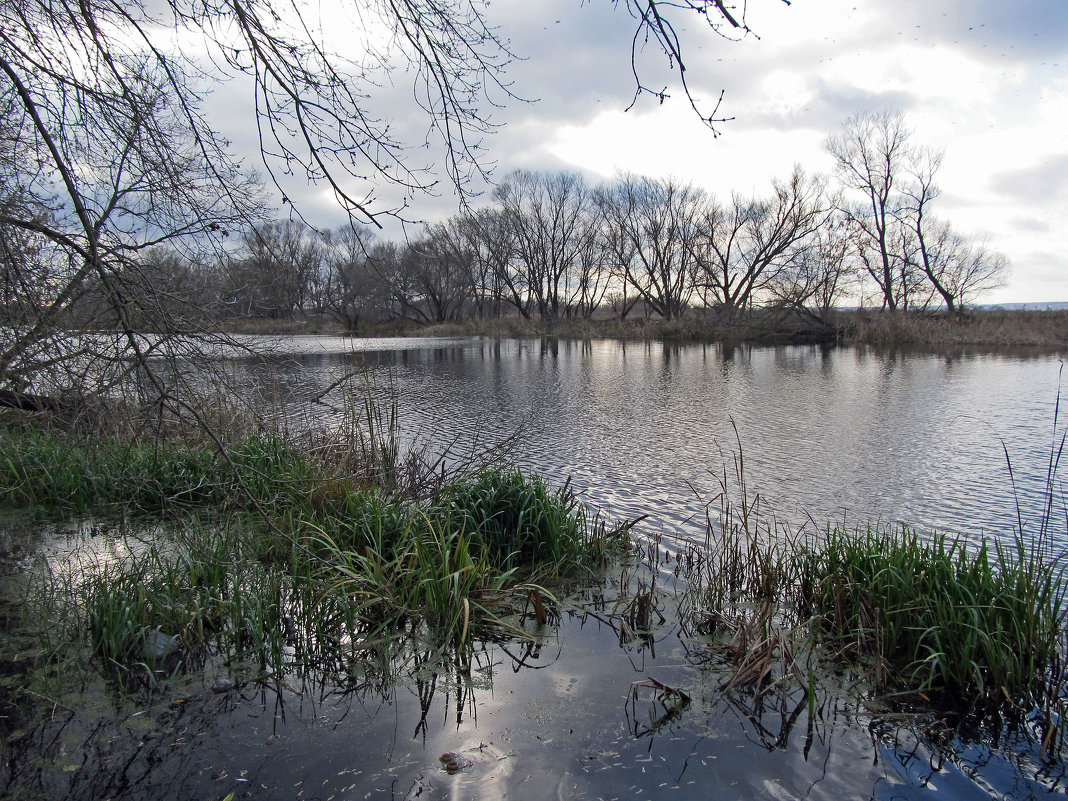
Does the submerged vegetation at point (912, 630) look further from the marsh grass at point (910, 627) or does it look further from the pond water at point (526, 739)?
the pond water at point (526, 739)

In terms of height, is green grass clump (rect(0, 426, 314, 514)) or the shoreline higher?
the shoreline

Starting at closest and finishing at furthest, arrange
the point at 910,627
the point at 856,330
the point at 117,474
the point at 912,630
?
the point at 910,627 < the point at 912,630 < the point at 117,474 < the point at 856,330

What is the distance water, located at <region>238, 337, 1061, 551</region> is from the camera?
7.81 meters

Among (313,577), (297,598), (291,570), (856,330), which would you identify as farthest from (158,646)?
(856,330)

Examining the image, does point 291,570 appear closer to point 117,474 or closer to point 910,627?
point 117,474

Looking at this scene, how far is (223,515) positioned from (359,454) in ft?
7.47

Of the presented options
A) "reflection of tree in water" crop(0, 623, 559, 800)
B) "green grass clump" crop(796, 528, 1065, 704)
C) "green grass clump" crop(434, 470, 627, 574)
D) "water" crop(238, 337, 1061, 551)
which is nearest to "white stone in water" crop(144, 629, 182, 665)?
"reflection of tree in water" crop(0, 623, 559, 800)

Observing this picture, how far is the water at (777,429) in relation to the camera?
781 cm

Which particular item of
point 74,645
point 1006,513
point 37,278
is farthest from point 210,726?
point 1006,513

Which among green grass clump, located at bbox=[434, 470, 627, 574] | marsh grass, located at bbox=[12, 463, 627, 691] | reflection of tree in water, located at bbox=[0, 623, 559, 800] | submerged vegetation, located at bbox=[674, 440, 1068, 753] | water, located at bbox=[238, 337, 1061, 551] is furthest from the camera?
water, located at bbox=[238, 337, 1061, 551]

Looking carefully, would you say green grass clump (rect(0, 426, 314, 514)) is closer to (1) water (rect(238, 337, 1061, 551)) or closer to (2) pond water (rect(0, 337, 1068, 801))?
(2) pond water (rect(0, 337, 1068, 801))

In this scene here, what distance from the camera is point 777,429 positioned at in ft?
41.0

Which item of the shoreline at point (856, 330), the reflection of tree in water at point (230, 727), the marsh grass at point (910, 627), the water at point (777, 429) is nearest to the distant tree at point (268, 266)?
the water at point (777, 429)

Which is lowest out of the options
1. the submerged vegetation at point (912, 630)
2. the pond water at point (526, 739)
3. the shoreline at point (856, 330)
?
the pond water at point (526, 739)
